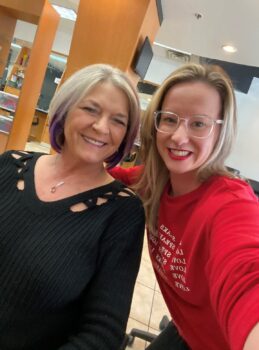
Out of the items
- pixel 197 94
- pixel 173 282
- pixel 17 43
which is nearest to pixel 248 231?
pixel 173 282

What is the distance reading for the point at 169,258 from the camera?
3.74 feet

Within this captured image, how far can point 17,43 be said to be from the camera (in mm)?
9742

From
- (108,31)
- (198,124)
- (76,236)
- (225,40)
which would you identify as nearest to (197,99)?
(198,124)

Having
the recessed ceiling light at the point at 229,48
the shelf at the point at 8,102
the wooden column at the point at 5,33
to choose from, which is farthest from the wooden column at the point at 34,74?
the recessed ceiling light at the point at 229,48

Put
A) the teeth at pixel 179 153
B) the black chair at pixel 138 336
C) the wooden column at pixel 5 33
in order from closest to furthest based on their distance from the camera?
the teeth at pixel 179 153, the black chair at pixel 138 336, the wooden column at pixel 5 33

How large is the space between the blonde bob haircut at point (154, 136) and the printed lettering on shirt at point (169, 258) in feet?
0.24

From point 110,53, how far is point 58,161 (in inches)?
94.7

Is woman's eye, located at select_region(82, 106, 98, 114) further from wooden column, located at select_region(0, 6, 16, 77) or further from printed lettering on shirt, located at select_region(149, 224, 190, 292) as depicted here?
wooden column, located at select_region(0, 6, 16, 77)

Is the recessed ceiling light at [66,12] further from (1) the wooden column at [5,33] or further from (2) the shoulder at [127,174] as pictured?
(2) the shoulder at [127,174]

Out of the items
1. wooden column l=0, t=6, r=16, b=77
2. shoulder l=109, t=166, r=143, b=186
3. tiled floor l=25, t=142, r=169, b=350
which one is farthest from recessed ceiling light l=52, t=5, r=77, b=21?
shoulder l=109, t=166, r=143, b=186

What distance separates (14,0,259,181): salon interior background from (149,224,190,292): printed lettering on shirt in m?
3.07

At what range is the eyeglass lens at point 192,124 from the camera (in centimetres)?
114

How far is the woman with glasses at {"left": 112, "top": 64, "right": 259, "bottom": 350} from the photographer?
2.87 feet

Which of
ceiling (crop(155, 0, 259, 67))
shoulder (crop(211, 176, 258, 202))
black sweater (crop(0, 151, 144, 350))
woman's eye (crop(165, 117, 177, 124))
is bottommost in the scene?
black sweater (crop(0, 151, 144, 350))
